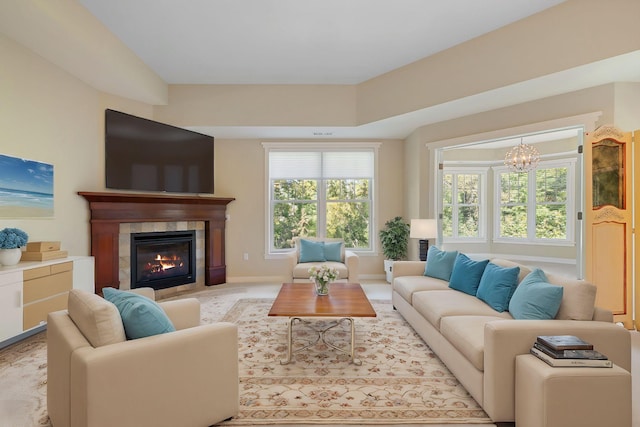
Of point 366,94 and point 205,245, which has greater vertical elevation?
point 366,94

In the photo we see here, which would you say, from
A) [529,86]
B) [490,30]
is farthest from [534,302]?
[490,30]

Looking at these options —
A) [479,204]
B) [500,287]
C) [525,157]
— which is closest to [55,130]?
[500,287]

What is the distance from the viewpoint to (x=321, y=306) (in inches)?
121

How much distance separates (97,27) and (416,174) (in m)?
4.82

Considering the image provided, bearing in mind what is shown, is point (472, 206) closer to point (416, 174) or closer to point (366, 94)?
point (416, 174)

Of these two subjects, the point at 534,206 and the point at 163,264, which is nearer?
the point at 163,264

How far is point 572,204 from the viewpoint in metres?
7.16

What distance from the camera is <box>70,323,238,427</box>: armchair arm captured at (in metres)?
1.55

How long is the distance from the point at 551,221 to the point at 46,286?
9025mm

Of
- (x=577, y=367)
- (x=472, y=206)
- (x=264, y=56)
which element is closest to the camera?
(x=577, y=367)

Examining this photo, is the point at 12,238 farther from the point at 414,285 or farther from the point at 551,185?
the point at 551,185

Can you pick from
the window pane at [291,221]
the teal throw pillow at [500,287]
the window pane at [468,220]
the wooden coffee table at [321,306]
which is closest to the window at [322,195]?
the window pane at [291,221]

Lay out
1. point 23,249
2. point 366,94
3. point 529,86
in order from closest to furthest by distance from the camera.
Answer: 1. point 23,249
2. point 529,86
3. point 366,94

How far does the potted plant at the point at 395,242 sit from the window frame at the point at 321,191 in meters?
0.42
